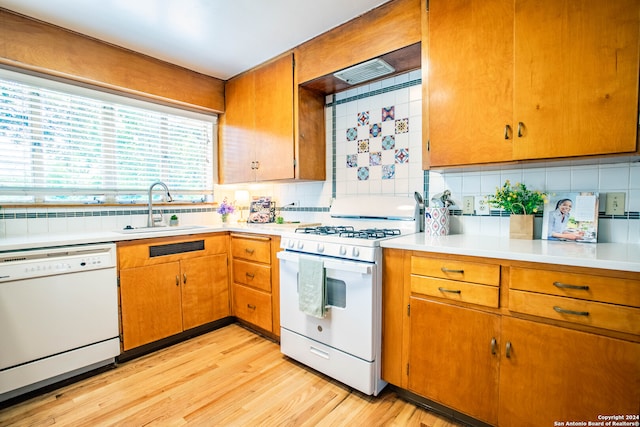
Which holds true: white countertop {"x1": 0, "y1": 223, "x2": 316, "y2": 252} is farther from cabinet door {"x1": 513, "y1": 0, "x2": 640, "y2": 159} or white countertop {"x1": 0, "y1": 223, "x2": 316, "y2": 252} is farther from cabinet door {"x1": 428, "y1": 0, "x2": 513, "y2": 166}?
cabinet door {"x1": 513, "y1": 0, "x2": 640, "y2": 159}

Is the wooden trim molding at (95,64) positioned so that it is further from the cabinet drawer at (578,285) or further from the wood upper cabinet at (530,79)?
the cabinet drawer at (578,285)

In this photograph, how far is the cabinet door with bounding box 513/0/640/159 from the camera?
4.09ft

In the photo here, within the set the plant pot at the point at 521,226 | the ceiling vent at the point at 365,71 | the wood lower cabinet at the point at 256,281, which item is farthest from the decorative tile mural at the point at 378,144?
the wood lower cabinet at the point at 256,281

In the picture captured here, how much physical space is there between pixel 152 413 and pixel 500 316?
1869mm

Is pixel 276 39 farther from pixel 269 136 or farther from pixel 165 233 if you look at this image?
pixel 165 233

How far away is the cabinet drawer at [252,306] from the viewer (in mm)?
2422

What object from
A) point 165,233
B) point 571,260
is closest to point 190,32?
point 165,233

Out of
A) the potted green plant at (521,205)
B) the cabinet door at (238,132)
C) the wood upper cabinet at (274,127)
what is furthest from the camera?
the cabinet door at (238,132)

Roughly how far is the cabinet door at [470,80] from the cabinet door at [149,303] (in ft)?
6.96

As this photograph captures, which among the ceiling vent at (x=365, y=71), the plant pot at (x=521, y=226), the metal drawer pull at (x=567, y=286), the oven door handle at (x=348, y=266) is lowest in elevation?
the oven door handle at (x=348, y=266)

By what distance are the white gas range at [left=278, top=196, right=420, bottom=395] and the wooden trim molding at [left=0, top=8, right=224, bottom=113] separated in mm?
1805

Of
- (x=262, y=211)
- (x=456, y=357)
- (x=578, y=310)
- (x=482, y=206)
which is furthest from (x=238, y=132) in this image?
(x=578, y=310)

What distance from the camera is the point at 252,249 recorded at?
2516 mm

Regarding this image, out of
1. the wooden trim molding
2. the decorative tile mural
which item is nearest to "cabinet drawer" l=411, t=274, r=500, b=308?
the decorative tile mural
